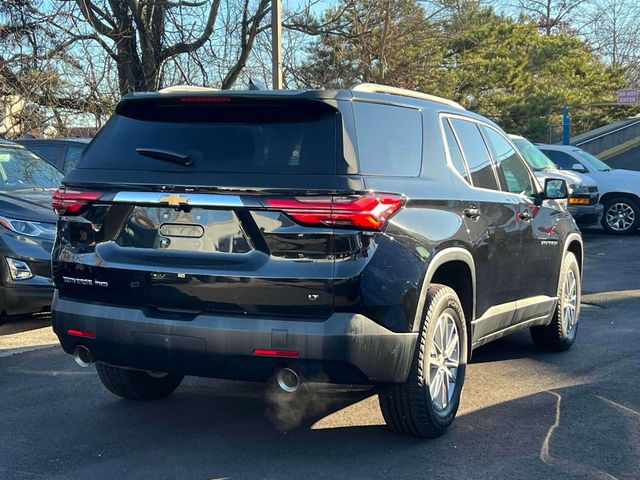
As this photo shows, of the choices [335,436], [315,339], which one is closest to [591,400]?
[335,436]

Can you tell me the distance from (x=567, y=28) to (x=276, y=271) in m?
56.4

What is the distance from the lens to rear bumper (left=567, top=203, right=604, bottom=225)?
14.5 meters

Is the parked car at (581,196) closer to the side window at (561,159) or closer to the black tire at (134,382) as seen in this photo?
the side window at (561,159)

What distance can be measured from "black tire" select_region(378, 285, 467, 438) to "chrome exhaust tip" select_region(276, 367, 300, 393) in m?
0.58

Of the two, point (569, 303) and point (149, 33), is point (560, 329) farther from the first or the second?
point (149, 33)

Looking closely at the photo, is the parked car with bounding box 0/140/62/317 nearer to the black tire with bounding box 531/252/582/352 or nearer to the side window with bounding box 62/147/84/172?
the side window with bounding box 62/147/84/172

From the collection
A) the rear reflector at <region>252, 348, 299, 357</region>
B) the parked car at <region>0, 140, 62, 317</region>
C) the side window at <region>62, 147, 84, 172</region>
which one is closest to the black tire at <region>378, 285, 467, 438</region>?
the rear reflector at <region>252, 348, 299, 357</region>

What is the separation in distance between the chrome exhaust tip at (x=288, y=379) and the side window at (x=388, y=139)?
1.04 meters

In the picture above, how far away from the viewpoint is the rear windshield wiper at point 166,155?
3.80 metres

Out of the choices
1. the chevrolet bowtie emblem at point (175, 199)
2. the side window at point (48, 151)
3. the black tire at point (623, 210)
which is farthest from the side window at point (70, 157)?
the black tire at point (623, 210)

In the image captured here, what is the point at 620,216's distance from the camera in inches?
595

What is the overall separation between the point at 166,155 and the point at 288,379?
1.29 m

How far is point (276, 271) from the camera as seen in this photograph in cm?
355

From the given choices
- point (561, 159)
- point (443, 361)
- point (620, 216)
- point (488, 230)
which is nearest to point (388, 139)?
point (488, 230)
